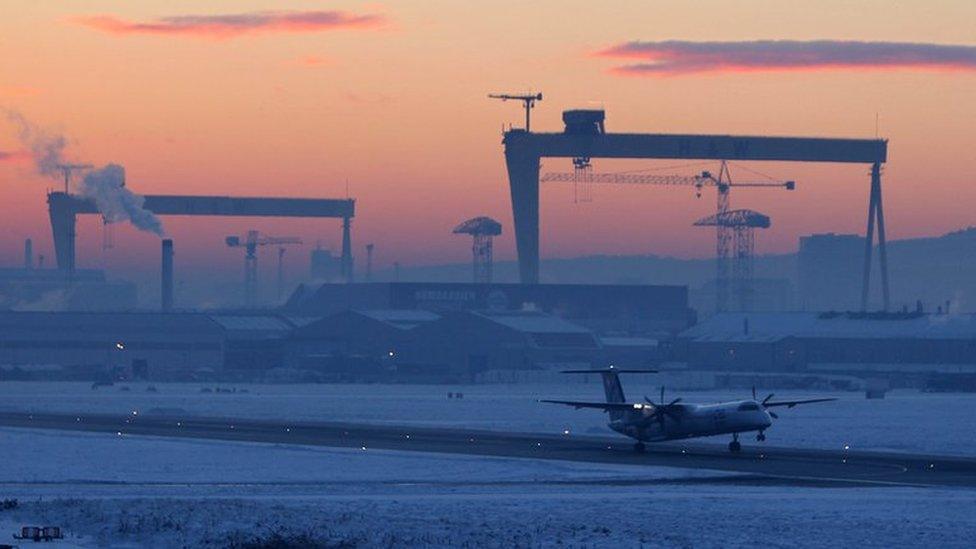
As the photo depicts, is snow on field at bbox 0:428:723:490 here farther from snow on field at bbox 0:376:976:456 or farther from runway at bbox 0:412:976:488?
snow on field at bbox 0:376:976:456

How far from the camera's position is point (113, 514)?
47844 mm

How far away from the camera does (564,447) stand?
79188 mm

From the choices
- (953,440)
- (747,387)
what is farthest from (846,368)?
(953,440)

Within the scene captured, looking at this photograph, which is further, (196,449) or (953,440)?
(953,440)

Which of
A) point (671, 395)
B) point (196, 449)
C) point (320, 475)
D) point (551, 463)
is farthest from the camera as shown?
point (671, 395)

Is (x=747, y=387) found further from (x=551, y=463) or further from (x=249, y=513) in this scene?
(x=249, y=513)

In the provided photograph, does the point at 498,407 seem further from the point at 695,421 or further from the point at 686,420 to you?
the point at 695,421

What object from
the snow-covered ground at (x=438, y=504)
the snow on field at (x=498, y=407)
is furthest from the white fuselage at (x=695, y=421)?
the snow-covered ground at (x=438, y=504)

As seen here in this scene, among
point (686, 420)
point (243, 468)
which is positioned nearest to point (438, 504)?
point (243, 468)

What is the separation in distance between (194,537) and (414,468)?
23.6 m

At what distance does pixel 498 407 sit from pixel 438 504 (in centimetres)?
7759

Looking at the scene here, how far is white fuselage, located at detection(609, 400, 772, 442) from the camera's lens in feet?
247

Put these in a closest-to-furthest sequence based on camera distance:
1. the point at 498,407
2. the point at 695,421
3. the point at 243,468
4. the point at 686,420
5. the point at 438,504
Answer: the point at 438,504 < the point at 243,468 < the point at 695,421 < the point at 686,420 < the point at 498,407

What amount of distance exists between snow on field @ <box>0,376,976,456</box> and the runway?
7093 mm
